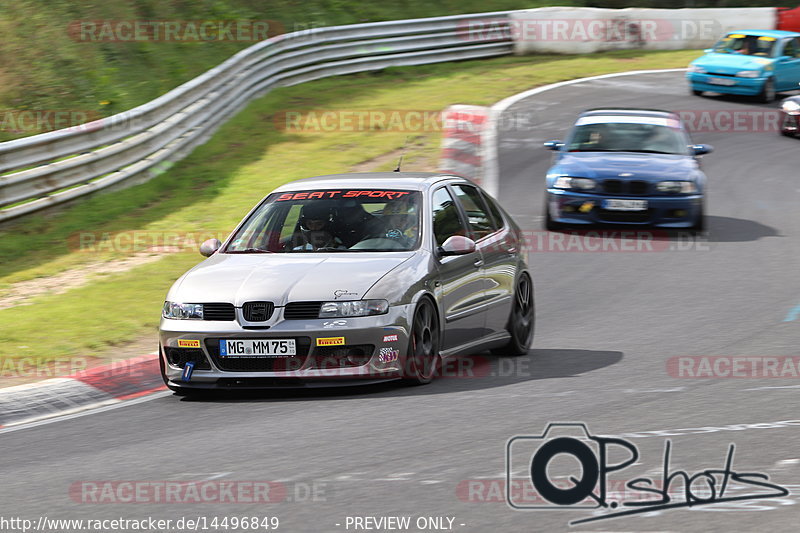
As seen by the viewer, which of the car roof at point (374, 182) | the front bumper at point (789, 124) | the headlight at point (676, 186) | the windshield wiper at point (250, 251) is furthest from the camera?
the front bumper at point (789, 124)

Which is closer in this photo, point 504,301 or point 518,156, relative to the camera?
point 504,301

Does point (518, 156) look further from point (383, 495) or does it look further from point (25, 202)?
point (383, 495)

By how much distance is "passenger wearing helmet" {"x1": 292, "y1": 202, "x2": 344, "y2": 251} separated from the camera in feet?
29.9

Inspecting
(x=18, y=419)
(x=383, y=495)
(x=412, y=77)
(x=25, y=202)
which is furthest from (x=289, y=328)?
(x=412, y=77)

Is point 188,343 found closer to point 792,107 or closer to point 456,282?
point 456,282

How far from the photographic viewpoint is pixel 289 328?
8148 millimetres

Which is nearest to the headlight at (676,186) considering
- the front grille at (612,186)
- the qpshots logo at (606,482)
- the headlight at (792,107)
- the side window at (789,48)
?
the front grille at (612,186)

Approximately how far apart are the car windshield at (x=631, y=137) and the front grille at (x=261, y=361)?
9.67 m

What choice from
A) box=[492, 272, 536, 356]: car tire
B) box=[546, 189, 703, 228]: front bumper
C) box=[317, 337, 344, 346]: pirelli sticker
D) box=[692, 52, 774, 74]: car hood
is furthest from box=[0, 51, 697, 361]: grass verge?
box=[546, 189, 703, 228]: front bumper

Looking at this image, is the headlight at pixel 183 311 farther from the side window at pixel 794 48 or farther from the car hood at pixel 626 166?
the side window at pixel 794 48

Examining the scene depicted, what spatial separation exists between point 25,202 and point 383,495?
1162 cm

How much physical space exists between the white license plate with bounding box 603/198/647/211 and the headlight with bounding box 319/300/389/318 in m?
8.42

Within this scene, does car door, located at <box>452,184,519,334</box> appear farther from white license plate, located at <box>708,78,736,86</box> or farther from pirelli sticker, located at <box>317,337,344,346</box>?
white license plate, located at <box>708,78,736,86</box>

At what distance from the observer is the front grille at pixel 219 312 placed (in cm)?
827
